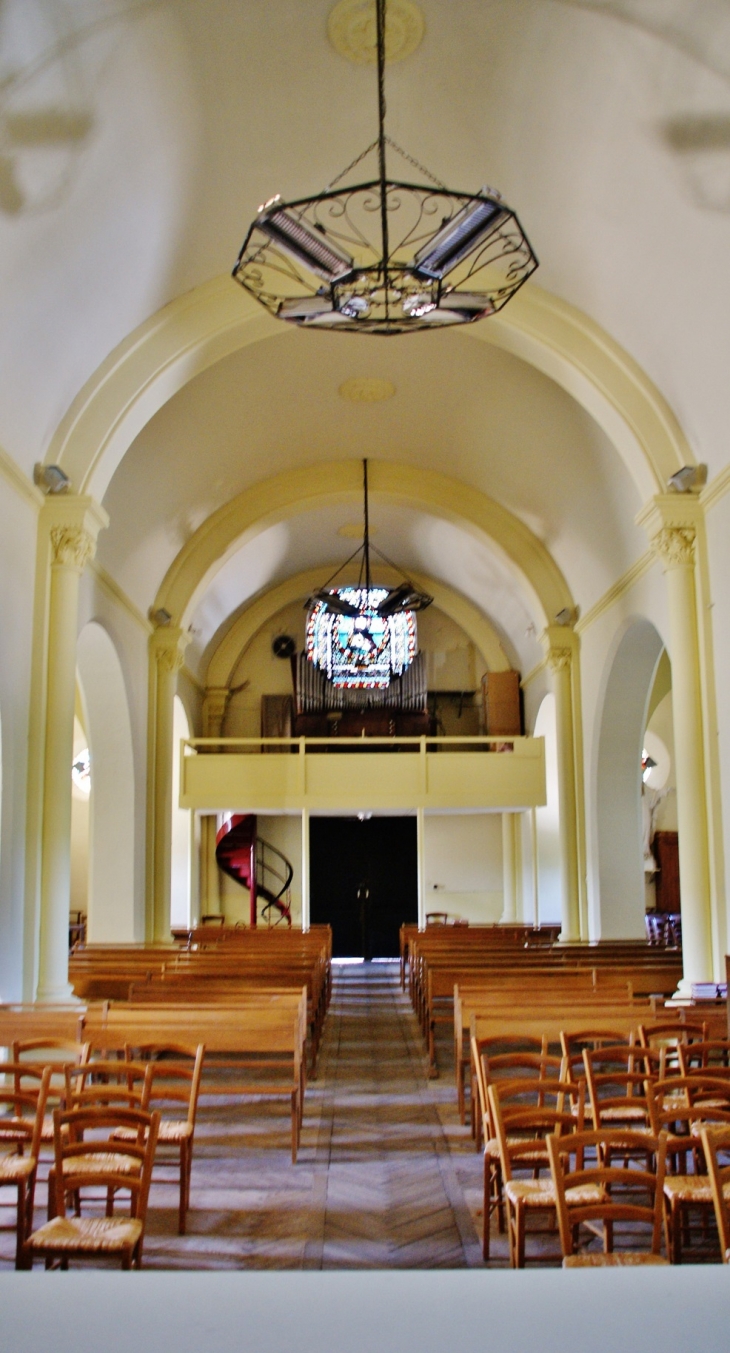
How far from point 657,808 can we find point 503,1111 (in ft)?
55.4

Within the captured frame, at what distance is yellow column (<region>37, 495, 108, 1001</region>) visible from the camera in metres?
9.00

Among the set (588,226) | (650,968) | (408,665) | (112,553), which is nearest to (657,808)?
(408,665)

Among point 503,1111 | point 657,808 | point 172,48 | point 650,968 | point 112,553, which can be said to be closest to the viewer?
point 503,1111

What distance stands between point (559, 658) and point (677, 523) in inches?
224

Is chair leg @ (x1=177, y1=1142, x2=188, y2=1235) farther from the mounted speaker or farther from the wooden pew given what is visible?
the mounted speaker

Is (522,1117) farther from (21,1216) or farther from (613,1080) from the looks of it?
(21,1216)

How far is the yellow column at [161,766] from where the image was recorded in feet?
47.4

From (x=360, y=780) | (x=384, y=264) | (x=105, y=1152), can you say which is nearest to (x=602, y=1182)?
(x=105, y=1152)

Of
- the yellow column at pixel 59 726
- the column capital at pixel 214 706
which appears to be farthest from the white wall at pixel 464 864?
the yellow column at pixel 59 726

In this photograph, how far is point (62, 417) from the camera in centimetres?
955

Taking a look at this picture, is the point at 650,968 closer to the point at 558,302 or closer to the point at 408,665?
the point at 558,302

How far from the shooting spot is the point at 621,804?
1413 cm

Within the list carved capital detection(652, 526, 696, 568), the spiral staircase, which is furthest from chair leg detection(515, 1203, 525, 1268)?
the spiral staircase

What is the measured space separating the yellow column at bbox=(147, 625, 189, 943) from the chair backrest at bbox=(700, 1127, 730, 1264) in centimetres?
1131
